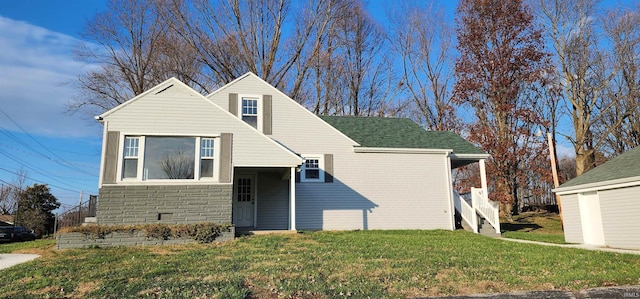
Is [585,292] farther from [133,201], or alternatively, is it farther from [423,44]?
[423,44]

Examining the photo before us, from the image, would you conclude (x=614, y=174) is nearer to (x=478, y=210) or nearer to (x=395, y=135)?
(x=478, y=210)

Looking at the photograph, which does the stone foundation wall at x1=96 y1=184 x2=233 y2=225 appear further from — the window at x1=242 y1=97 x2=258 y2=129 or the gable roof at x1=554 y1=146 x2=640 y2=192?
the gable roof at x1=554 y1=146 x2=640 y2=192

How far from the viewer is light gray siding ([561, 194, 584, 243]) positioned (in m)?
12.4

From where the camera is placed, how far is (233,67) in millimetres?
23734

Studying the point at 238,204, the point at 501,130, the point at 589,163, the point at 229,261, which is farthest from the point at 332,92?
the point at 229,261

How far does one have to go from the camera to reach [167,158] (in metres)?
10.7

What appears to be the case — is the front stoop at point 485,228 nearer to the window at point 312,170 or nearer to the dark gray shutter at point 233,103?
the window at point 312,170

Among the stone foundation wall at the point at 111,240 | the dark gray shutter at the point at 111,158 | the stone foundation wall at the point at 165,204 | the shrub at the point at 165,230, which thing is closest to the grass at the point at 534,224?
the stone foundation wall at the point at 165,204

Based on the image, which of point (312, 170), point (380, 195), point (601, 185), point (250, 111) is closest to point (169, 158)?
point (250, 111)

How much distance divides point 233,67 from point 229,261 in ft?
60.7

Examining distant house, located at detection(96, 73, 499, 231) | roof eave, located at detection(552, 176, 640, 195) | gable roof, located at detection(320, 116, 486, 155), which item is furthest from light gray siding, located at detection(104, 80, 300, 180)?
roof eave, located at detection(552, 176, 640, 195)

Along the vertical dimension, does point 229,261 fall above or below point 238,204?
below

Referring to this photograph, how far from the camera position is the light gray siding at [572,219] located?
12.4 meters

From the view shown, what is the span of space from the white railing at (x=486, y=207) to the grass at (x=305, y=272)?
6107mm
